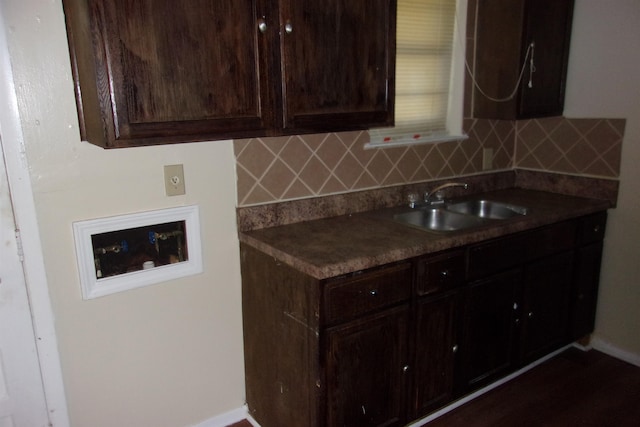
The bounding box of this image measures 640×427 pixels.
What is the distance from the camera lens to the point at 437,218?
8.60ft

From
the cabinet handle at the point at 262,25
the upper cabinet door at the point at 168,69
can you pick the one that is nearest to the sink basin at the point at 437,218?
the upper cabinet door at the point at 168,69

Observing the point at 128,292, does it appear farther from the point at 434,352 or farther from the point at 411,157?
the point at 411,157

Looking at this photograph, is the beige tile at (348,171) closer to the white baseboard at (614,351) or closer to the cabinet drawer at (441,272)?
the cabinet drawer at (441,272)

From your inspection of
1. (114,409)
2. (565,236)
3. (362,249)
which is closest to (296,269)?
(362,249)

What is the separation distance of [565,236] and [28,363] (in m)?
2.51

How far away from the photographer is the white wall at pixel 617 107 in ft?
8.43

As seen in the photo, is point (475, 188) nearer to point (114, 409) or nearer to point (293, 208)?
point (293, 208)

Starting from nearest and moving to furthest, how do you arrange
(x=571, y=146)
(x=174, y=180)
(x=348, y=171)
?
Result: 1. (x=174, y=180)
2. (x=348, y=171)
3. (x=571, y=146)

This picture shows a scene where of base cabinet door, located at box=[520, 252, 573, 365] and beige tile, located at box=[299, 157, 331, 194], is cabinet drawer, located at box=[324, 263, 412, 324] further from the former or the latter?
base cabinet door, located at box=[520, 252, 573, 365]

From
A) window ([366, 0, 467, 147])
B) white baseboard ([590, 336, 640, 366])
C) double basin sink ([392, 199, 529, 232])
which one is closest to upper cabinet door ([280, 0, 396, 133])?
window ([366, 0, 467, 147])

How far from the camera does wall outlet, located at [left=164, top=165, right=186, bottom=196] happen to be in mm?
1919

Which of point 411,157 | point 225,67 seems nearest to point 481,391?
point 411,157

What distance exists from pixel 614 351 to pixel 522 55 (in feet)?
5.82

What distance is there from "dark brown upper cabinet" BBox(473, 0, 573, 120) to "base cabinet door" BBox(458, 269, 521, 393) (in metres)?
1.00
